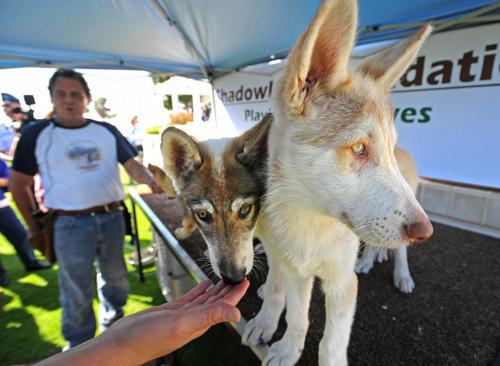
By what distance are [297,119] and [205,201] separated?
0.57m

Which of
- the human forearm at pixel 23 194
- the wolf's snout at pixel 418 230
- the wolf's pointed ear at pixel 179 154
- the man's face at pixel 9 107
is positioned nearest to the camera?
the wolf's snout at pixel 418 230

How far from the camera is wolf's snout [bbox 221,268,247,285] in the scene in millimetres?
1191

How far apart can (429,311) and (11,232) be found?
4956 mm

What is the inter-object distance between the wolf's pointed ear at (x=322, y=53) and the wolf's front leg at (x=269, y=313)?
3.51 feet

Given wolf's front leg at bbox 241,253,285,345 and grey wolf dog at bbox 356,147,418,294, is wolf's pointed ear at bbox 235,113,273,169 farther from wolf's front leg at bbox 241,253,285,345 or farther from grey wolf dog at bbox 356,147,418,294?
grey wolf dog at bbox 356,147,418,294

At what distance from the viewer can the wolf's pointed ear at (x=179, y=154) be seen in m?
1.32

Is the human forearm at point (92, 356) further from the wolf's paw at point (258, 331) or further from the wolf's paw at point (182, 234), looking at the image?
the wolf's paw at point (182, 234)

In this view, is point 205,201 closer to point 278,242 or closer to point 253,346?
point 278,242

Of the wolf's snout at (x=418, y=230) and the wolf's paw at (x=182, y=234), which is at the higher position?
the wolf's snout at (x=418, y=230)

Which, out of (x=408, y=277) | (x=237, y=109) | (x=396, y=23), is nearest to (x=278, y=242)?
(x=408, y=277)

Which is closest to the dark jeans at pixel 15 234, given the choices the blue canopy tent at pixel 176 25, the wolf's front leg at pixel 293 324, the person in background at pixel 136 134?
the blue canopy tent at pixel 176 25

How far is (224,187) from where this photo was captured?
127cm

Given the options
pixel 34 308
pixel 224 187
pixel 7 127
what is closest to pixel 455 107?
pixel 224 187

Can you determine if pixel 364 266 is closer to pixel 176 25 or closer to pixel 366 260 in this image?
pixel 366 260
